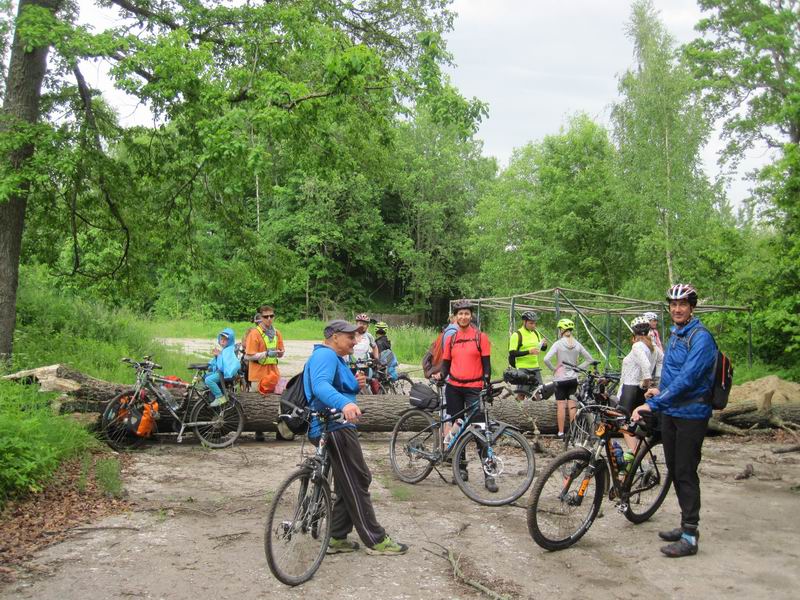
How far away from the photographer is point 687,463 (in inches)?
216

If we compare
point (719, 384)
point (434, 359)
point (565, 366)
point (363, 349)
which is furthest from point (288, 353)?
point (719, 384)

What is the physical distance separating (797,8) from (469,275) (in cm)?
3327

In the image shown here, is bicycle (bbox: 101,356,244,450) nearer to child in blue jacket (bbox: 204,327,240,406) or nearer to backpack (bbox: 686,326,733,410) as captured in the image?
child in blue jacket (bbox: 204,327,240,406)

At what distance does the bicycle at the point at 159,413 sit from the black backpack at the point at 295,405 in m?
4.72

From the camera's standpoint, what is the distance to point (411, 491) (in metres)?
7.39

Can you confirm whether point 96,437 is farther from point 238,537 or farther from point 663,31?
point 663,31

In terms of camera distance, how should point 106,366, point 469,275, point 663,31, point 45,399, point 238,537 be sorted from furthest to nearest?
point 469,275 → point 663,31 → point 106,366 → point 45,399 → point 238,537

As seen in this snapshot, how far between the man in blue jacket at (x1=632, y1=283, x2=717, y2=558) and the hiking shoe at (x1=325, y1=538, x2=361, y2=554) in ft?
7.51

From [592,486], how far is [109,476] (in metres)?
4.73

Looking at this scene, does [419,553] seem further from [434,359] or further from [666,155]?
[666,155]

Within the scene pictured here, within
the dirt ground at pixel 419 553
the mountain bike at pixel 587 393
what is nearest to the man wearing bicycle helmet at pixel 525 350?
the mountain bike at pixel 587 393

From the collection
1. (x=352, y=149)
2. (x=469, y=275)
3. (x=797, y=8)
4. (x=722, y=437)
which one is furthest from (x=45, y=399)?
(x=469, y=275)

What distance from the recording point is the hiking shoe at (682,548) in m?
5.34

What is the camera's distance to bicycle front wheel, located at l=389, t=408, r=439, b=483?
7.68 m
